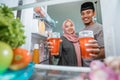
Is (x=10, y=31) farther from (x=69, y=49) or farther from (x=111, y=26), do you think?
(x=69, y=49)

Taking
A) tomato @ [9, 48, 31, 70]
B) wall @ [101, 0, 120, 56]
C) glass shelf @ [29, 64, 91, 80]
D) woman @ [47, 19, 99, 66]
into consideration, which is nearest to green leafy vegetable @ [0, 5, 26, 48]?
tomato @ [9, 48, 31, 70]

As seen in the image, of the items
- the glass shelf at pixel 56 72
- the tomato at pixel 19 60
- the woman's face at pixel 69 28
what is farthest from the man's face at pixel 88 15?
the tomato at pixel 19 60

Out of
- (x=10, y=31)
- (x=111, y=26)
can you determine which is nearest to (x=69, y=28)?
(x=111, y=26)

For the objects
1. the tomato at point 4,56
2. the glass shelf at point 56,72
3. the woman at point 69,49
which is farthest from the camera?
the woman at point 69,49

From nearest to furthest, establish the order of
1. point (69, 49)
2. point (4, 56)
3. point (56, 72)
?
point (4, 56), point (56, 72), point (69, 49)

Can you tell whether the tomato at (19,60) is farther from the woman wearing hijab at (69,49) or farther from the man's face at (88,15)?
the man's face at (88,15)

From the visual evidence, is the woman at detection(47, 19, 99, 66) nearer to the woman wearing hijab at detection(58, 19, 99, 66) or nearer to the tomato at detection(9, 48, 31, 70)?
the woman wearing hijab at detection(58, 19, 99, 66)

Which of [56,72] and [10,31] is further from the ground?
[10,31]

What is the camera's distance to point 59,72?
1.69ft

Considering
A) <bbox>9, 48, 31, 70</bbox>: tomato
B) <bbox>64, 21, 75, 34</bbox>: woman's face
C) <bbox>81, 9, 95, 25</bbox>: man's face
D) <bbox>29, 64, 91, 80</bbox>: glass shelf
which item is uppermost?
<bbox>81, 9, 95, 25</bbox>: man's face

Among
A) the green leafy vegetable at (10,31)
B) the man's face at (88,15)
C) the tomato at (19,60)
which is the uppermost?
the man's face at (88,15)

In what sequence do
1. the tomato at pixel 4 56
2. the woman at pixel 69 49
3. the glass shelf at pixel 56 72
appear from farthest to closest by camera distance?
1. the woman at pixel 69 49
2. the glass shelf at pixel 56 72
3. the tomato at pixel 4 56

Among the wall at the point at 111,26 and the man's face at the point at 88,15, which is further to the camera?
the man's face at the point at 88,15

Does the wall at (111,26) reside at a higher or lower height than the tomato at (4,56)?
higher
